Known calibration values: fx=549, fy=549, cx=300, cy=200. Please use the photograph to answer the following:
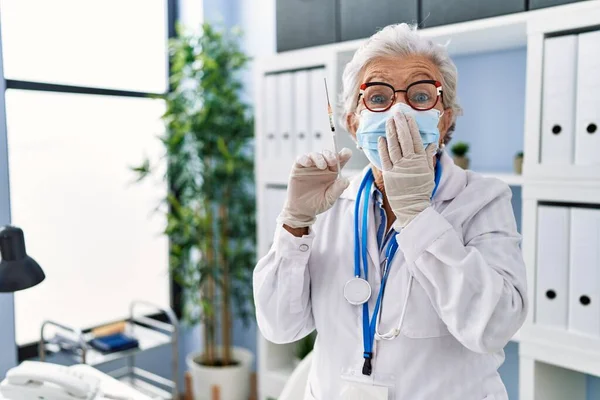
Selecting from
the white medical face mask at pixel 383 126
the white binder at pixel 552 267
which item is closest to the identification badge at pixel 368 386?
the white medical face mask at pixel 383 126

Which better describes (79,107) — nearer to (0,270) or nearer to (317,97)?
(317,97)

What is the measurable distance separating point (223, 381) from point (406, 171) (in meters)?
2.03

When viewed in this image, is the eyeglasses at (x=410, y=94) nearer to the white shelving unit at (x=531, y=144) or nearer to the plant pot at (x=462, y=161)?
the white shelving unit at (x=531, y=144)

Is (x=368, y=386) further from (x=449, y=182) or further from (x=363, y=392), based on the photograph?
(x=449, y=182)

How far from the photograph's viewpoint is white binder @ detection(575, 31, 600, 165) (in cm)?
148

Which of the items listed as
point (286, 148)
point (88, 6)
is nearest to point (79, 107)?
point (88, 6)

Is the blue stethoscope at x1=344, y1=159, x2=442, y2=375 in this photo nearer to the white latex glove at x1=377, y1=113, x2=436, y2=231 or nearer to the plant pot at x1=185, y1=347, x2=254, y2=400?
the white latex glove at x1=377, y1=113, x2=436, y2=231

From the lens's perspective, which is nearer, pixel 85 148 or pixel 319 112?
pixel 319 112

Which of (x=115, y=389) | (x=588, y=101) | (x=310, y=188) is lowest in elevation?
(x=115, y=389)

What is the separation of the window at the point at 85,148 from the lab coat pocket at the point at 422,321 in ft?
5.97

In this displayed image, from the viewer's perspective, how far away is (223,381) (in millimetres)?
2725

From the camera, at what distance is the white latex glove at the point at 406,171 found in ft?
3.38

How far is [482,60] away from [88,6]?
1879mm

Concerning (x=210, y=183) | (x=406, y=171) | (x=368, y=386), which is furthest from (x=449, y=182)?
(x=210, y=183)
